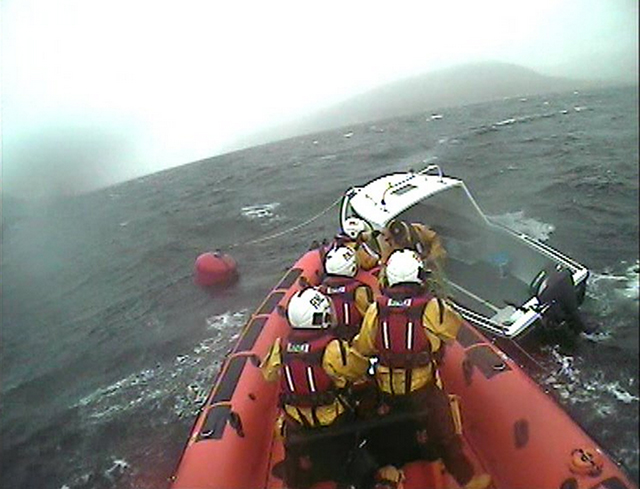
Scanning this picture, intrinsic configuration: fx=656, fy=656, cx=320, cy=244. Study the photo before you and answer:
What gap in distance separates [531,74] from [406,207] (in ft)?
5.98

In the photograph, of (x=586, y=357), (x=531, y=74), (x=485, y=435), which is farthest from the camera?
(x=586, y=357)

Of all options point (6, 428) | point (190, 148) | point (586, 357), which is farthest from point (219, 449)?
point (6, 428)

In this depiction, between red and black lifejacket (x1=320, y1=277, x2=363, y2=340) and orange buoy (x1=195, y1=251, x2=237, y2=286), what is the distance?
337 cm

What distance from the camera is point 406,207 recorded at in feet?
11.3

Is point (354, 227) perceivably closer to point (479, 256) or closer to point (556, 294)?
point (479, 256)

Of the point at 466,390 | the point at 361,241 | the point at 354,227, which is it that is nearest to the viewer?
the point at 466,390

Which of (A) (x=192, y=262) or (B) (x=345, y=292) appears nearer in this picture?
(B) (x=345, y=292)

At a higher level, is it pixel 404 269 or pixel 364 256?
pixel 404 269

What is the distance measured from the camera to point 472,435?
223 centimetres

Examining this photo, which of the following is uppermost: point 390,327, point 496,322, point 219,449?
point 390,327

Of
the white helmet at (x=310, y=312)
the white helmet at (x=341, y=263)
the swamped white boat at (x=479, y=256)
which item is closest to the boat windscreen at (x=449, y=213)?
the swamped white boat at (x=479, y=256)

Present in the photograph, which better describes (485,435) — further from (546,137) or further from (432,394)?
(546,137)

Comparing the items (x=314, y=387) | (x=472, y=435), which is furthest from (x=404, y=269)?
(x=472, y=435)

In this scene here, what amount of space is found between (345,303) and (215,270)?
11.2ft
